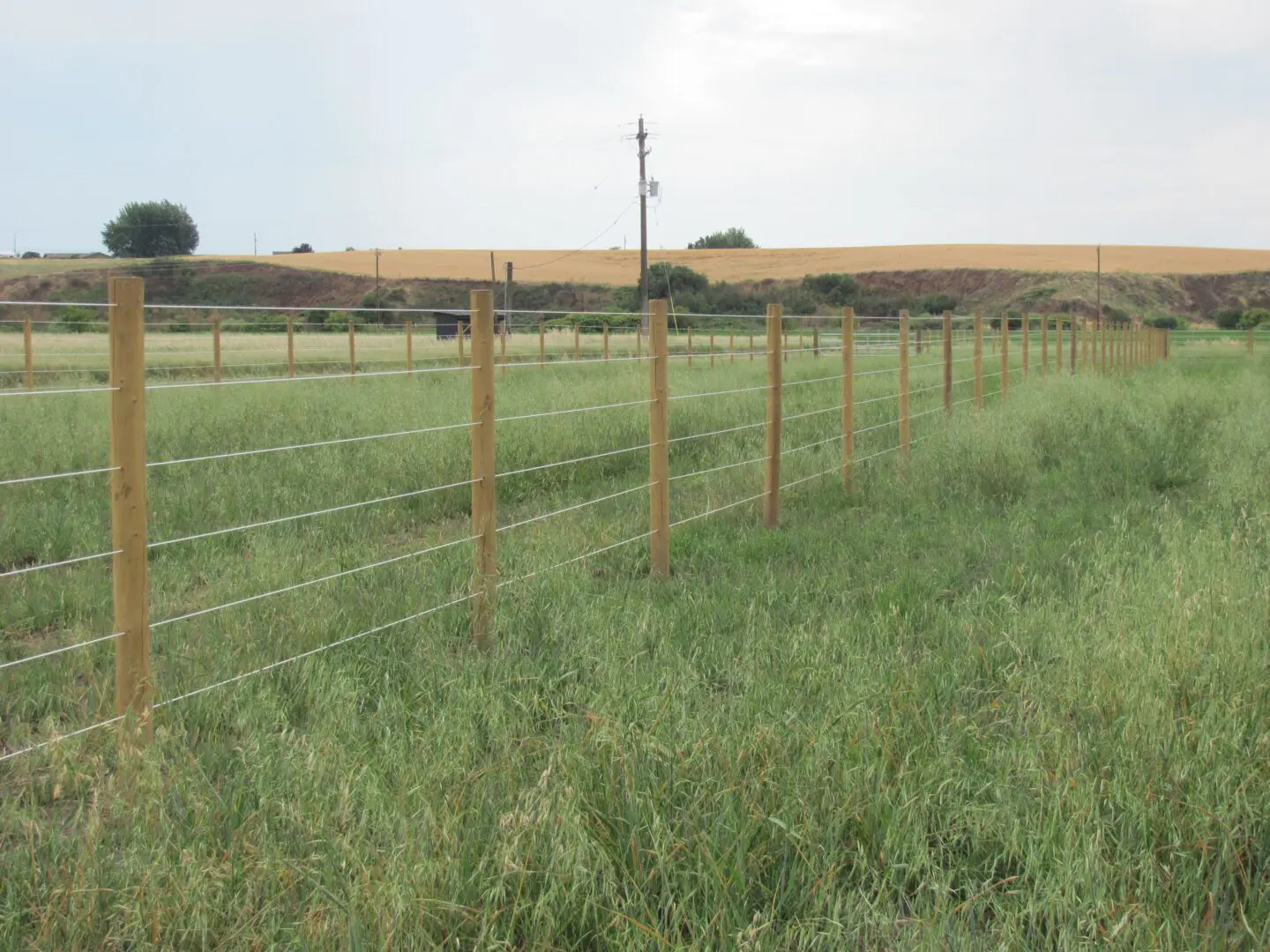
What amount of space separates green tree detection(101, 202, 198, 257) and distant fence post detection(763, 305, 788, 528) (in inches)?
4078

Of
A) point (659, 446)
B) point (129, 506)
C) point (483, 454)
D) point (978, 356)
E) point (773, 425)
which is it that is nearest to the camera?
Answer: point (129, 506)

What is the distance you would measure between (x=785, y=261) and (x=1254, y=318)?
38.8 meters

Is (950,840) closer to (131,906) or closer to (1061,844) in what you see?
(1061,844)

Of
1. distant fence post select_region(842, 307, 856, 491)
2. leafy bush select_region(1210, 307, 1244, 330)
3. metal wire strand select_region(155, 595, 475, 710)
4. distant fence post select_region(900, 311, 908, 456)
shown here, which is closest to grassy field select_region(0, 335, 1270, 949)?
metal wire strand select_region(155, 595, 475, 710)

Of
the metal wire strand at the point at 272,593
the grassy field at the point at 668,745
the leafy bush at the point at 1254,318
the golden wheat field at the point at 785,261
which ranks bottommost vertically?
the grassy field at the point at 668,745

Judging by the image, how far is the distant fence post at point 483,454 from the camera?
5.24 meters

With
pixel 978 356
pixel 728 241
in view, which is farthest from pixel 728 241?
pixel 978 356

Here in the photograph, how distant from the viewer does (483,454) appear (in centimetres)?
533

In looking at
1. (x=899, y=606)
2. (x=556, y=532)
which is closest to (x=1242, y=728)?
Answer: (x=899, y=606)

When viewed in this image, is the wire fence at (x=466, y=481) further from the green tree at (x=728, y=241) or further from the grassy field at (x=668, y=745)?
the green tree at (x=728, y=241)

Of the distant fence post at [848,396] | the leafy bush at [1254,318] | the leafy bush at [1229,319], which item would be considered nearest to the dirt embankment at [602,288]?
the leafy bush at [1229,319]

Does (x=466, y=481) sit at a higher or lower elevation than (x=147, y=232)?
lower

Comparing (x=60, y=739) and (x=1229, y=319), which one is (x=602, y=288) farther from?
(x=60, y=739)

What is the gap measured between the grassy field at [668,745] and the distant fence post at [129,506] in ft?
Answer: 0.60
